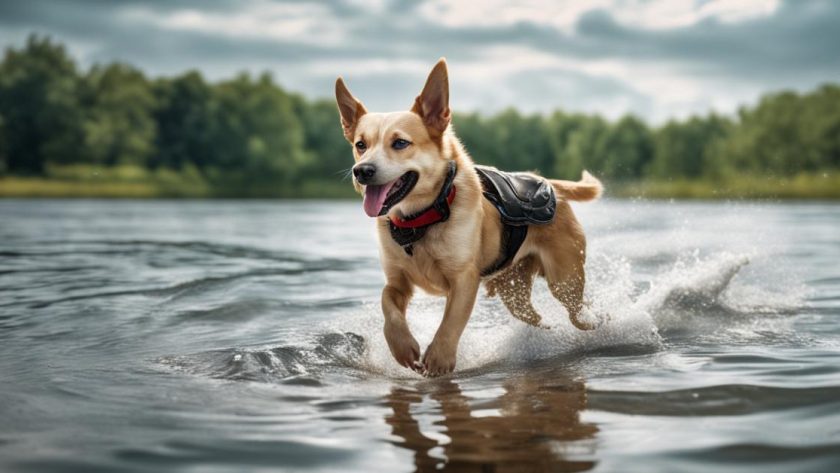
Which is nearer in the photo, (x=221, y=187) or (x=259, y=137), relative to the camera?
(x=221, y=187)

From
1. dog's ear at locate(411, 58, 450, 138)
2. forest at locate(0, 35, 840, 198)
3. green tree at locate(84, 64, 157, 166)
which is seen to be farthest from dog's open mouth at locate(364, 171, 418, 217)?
green tree at locate(84, 64, 157, 166)

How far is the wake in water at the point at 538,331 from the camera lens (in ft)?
20.5

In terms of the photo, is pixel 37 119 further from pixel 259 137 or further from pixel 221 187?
pixel 259 137

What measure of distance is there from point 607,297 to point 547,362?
1703 mm

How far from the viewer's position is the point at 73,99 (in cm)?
7975

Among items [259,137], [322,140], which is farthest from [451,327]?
[322,140]

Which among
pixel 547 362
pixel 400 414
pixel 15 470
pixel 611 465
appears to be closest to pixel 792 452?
pixel 611 465

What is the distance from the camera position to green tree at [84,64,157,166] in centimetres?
7794

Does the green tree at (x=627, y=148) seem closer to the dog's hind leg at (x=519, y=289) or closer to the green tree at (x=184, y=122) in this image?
the green tree at (x=184, y=122)

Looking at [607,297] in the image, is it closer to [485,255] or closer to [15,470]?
[485,255]

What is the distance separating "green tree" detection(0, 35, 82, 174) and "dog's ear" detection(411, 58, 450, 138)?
77772 millimetres

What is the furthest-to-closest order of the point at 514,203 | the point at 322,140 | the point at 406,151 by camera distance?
the point at 322,140
the point at 514,203
the point at 406,151

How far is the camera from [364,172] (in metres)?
5.38

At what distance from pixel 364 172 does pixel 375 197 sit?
231mm
